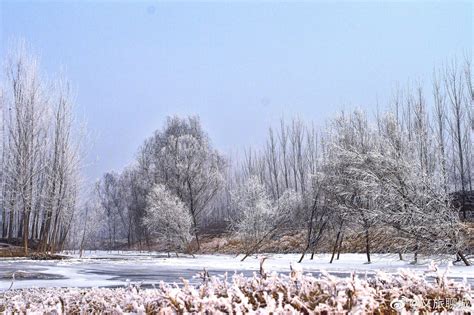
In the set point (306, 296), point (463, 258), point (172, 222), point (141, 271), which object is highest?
point (172, 222)

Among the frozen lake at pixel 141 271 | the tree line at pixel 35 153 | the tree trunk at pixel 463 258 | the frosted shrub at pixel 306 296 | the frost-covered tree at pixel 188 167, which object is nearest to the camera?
the frosted shrub at pixel 306 296

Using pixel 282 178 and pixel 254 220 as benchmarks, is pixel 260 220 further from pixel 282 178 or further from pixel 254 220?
pixel 282 178

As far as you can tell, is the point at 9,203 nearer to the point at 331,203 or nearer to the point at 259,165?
the point at 331,203

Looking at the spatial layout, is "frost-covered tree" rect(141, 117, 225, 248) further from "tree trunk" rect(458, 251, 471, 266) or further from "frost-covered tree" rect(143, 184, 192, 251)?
"tree trunk" rect(458, 251, 471, 266)

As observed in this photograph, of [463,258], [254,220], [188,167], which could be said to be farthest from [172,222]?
[463,258]

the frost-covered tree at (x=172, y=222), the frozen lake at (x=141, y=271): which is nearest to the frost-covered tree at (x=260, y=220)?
the frost-covered tree at (x=172, y=222)

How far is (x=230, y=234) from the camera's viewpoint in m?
47.6

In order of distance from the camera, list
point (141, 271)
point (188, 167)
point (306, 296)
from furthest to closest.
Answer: point (188, 167), point (141, 271), point (306, 296)

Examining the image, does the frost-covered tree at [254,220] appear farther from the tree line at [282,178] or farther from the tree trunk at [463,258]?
the tree trunk at [463,258]

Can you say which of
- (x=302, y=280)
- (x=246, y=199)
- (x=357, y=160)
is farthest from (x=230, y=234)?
(x=302, y=280)

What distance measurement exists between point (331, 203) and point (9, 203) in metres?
22.0

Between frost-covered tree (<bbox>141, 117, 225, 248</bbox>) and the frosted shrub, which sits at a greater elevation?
frost-covered tree (<bbox>141, 117, 225, 248</bbox>)

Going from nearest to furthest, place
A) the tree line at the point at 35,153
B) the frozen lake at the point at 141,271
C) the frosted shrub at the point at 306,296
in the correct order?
the frosted shrub at the point at 306,296
the frozen lake at the point at 141,271
the tree line at the point at 35,153

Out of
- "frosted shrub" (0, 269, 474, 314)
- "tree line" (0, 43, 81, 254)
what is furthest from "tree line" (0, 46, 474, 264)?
"frosted shrub" (0, 269, 474, 314)
